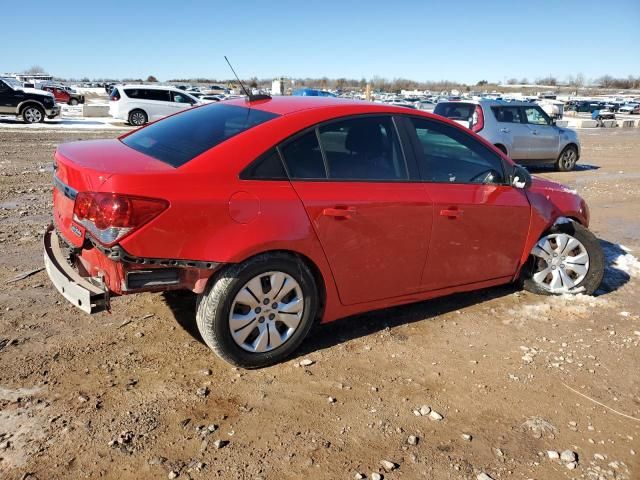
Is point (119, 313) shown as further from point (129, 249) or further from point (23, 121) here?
point (23, 121)

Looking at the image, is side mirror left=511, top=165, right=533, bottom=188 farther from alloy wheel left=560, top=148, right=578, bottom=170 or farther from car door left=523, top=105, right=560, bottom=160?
alloy wheel left=560, top=148, right=578, bottom=170

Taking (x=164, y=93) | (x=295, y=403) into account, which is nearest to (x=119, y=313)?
(x=295, y=403)

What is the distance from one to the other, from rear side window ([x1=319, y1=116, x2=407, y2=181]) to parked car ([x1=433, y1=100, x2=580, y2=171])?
9.01 metres

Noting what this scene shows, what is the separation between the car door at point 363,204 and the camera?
11.5ft

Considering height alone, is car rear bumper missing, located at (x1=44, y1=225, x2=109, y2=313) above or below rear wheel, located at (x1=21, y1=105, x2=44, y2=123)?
above

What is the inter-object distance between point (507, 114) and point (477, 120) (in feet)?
3.19

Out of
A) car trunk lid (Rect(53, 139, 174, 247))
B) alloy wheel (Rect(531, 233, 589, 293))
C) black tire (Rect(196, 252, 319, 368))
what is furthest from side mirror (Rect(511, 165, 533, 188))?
car trunk lid (Rect(53, 139, 174, 247))

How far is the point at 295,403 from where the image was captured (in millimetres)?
3188

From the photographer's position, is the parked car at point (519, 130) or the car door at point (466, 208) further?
the parked car at point (519, 130)

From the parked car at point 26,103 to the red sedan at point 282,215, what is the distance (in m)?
18.9

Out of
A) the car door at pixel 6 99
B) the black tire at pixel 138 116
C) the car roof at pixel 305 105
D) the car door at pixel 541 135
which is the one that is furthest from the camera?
the black tire at pixel 138 116

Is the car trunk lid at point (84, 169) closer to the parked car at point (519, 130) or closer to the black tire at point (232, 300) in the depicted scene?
the black tire at point (232, 300)

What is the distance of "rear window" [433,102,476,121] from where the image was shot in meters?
12.7

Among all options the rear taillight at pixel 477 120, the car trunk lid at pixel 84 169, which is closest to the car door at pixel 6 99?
the rear taillight at pixel 477 120
